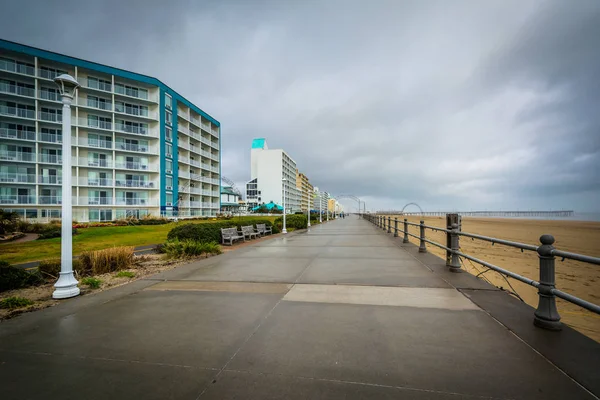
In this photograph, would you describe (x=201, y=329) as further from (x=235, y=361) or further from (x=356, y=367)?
(x=356, y=367)

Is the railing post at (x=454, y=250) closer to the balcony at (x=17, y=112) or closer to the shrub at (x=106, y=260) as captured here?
the shrub at (x=106, y=260)

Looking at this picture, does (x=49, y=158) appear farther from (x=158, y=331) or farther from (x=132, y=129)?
(x=158, y=331)

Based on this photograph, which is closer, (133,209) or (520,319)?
(520,319)

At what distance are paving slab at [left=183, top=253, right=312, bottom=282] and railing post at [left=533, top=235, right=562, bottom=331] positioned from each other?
4198 mm

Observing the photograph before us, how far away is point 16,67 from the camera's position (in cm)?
3488

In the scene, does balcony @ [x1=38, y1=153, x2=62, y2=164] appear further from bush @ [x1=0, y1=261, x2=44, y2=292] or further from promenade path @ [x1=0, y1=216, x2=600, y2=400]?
promenade path @ [x1=0, y1=216, x2=600, y2=400]

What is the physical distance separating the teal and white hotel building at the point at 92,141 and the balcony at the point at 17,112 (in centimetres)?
9

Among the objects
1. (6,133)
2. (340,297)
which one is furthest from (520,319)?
(6,133)

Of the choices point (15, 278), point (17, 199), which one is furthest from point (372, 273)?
point (17, 199)

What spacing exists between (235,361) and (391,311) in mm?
2437

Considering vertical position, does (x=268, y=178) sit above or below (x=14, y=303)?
above

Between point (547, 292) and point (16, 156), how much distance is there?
50.6m

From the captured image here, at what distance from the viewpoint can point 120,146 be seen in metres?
41.2

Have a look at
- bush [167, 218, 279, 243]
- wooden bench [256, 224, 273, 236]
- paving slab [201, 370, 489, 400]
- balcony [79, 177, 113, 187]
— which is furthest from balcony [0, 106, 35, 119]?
paving slab [201, 370, 489, 400]
